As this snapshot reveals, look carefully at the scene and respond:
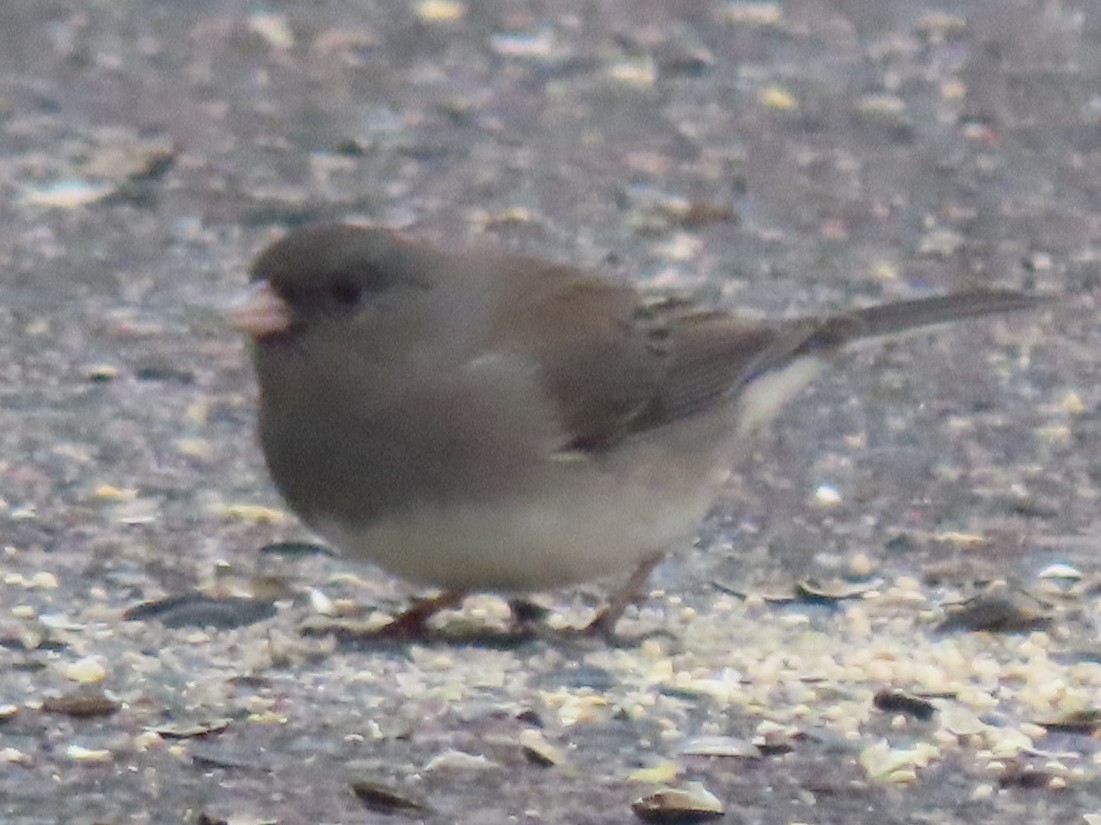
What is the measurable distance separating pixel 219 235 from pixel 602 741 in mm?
2370

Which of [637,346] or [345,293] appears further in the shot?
[637,346]

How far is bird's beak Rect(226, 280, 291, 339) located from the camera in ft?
11.2

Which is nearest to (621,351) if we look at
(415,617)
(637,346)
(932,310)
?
(637,346)

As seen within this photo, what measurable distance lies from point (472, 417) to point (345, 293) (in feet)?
0.87

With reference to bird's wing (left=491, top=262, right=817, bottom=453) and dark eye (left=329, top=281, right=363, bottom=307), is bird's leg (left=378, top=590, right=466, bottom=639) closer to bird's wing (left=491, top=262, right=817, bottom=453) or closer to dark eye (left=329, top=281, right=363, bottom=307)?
bird's wing (left=491, top=262, right=817, bottom=453)

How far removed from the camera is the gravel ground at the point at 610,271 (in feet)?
10.2

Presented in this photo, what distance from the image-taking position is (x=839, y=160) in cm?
575

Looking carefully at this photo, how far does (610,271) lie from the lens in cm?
→ 515

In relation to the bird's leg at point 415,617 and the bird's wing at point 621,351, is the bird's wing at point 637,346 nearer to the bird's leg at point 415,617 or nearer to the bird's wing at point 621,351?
the bird's wing at point 621,351

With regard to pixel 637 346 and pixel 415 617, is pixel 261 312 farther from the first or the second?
pixel 637 346

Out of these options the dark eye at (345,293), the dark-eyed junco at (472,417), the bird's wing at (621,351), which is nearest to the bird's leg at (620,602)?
the dark-eyed junco at (472,417)

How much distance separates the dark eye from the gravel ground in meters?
0.45

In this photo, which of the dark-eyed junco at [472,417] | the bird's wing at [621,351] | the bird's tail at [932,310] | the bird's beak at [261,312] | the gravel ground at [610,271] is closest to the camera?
the gravel ground at [610,271]

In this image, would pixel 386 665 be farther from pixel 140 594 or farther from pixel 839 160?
pixel 839 160
